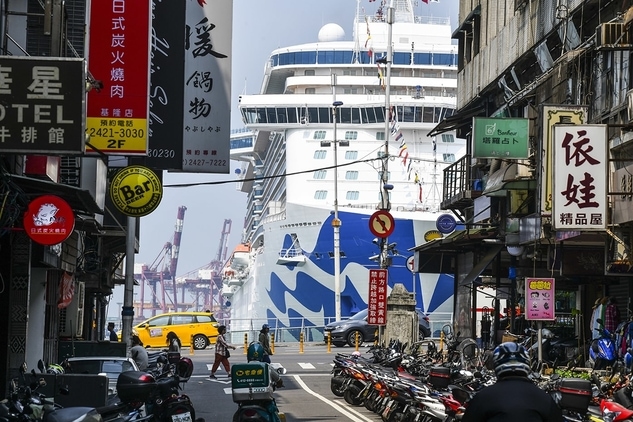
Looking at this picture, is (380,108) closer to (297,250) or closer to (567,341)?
(297,250)

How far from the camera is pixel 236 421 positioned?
13234mm

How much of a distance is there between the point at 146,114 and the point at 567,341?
13.9m

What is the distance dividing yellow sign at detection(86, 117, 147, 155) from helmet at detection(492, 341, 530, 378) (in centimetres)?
1080

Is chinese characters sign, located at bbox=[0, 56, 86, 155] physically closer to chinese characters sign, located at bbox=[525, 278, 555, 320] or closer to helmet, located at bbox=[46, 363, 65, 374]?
helmet, located at bbox=[46, 363, 65, 374]

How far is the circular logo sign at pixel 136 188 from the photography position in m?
19.0

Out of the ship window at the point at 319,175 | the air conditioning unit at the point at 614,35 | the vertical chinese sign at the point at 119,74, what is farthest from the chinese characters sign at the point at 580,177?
the ship window at the point at 319,175

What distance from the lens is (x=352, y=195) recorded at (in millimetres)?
60000

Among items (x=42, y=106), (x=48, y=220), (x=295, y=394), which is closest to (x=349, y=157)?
(x=295, y=394)

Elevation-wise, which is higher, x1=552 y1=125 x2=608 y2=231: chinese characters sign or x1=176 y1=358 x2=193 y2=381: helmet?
x1=552 y1=125 x2=608 y2=231: chinese characters sign

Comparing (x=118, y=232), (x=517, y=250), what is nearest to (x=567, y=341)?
(x=517, y=250)

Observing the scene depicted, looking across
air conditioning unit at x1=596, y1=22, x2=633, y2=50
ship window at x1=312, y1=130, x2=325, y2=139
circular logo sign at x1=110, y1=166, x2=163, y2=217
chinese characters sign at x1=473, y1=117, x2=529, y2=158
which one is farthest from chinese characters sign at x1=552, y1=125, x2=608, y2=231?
ship window at x1=312, y1=130, x2=325, y2=139

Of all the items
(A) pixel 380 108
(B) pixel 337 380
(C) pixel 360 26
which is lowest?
(B) pixel 337 380

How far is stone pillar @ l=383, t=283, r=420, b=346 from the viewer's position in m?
33.2

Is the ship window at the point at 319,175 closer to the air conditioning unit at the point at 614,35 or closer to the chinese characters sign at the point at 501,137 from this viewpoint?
the chinese characters sign at the point at 501,137
